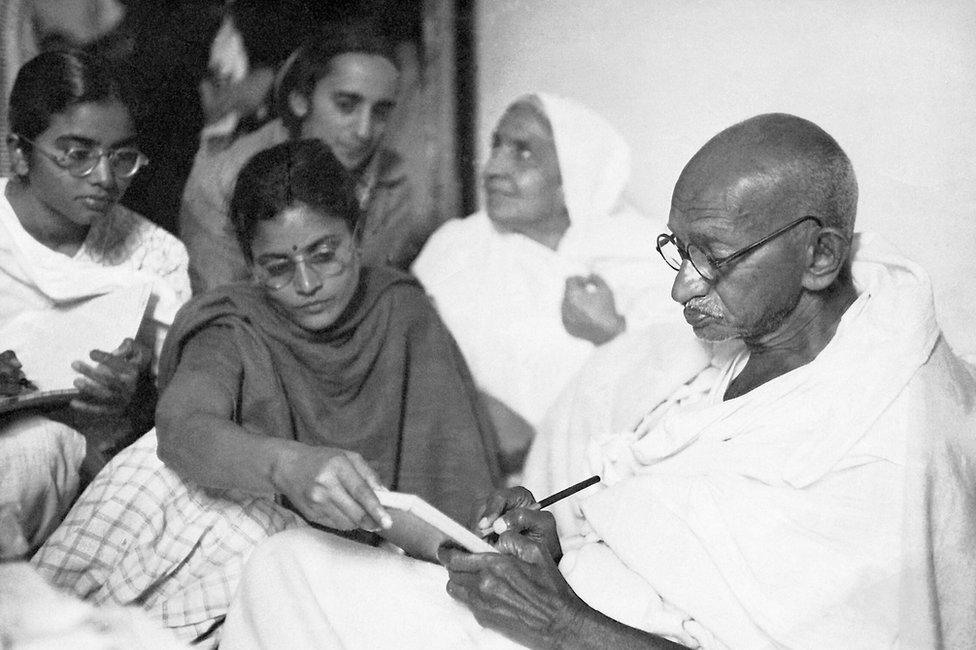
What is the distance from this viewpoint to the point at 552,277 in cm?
336

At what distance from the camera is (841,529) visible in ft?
7.23

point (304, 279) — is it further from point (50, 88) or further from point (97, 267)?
point (50, 88)

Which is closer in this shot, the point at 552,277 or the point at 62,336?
the point at 62,336

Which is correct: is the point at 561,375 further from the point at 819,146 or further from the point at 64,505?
the point at 64,505

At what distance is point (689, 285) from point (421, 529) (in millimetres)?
978

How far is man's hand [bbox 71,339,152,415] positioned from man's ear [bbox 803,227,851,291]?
177 centimetres

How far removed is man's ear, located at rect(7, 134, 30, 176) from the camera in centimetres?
267

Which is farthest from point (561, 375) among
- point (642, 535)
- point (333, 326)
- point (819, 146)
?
point (819, 146)

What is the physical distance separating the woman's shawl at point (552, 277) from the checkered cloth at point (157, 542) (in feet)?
2.99

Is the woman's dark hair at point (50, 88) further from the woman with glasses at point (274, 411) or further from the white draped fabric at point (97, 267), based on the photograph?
the woman with glasses at point (274, 411)

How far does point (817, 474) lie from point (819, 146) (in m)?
0.77

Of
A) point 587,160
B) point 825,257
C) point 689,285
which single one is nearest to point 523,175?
point 587,160

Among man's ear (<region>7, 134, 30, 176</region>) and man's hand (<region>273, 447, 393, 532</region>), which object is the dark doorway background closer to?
man's ear (<region>7, 134, 30, 176</region>)

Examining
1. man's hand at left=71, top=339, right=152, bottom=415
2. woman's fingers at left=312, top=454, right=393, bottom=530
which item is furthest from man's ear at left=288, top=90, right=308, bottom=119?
woman's fingers at left=312, top=454, right=393, bottom=530
